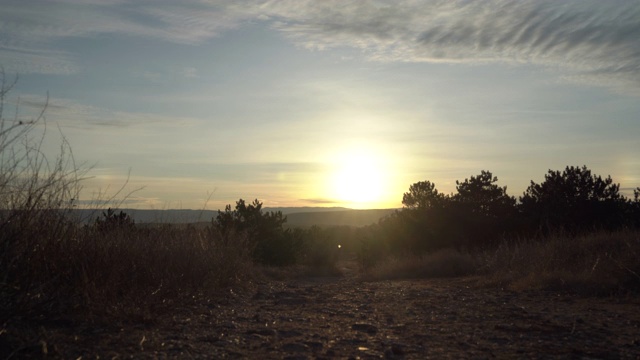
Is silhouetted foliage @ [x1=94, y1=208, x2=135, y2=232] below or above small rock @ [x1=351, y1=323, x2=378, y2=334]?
above

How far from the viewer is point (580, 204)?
80.0 ft

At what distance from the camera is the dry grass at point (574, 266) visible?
10539 mm

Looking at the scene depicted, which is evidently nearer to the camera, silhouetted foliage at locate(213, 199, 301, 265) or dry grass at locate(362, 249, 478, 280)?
dry grass at locate(362, 249, 478, 280)

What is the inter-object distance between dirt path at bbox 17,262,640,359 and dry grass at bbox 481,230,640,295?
0.98 m

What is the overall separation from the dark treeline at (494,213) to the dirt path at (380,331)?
1510cm

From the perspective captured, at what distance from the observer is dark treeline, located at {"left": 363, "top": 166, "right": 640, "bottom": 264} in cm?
2428

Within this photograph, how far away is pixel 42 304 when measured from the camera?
5996 millimetres

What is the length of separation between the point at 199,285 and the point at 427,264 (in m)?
11.2

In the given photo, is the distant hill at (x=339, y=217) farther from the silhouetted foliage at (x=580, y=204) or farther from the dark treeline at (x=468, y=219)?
the silhouetted foliage at (x=580, y=204)

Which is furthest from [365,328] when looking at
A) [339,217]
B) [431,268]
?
[339,217]

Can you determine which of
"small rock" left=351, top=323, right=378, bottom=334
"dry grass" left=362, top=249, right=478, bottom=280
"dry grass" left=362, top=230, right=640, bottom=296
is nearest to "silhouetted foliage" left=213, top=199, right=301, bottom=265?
"dry grass" left=362, top=249, right=478, bottom=280

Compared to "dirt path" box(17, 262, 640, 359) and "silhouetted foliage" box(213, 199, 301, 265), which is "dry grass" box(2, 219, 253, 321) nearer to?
"dirt path" box(17, 262, 640, 359)

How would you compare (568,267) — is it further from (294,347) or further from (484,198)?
(484,198)

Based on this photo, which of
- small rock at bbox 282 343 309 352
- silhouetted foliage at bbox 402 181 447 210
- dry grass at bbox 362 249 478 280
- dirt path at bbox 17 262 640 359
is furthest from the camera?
silhouetted foliage at bbox 402 181 447 210
